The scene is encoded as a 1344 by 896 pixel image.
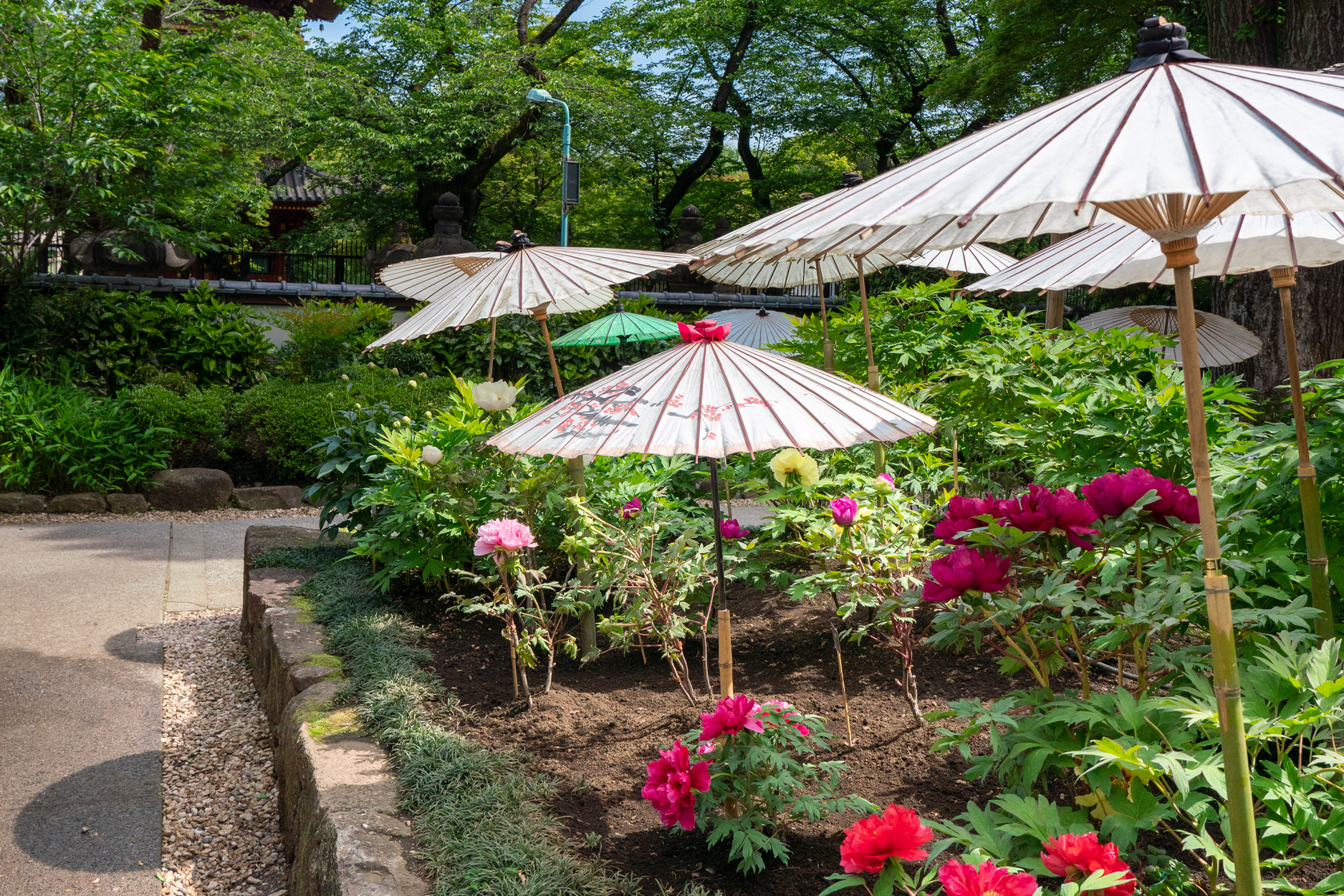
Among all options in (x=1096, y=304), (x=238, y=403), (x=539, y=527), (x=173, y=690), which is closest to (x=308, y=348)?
(x=238, y=403)

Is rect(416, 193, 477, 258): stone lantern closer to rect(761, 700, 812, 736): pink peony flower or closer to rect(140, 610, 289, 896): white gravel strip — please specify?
rect(140, 610, 289, 896): white gravel strip

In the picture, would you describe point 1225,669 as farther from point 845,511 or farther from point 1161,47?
point 845,511

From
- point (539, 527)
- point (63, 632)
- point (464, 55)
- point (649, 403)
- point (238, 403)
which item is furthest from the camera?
point (464, 55)

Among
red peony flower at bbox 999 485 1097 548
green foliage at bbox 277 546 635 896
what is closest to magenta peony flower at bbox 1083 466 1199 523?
red peony flower at bbox 999 485 1097 548

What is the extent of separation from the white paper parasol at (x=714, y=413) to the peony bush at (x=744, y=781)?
2.01ft

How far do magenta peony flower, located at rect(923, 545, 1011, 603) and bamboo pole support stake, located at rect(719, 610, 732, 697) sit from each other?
0.58 m

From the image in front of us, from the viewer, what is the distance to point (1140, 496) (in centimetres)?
187

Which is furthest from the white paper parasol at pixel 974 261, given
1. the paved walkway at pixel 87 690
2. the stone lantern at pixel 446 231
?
the stone lantern at pixel 446 231

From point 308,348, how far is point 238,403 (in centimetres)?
128

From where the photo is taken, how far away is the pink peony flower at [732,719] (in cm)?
203

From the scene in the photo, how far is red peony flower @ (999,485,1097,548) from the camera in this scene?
1.87 meters

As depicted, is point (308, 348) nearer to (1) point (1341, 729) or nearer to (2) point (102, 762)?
(2) point (102, 762)

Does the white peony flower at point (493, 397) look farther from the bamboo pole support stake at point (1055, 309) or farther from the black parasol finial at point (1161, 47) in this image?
the bamboo pole support stake at point (1055, 309)

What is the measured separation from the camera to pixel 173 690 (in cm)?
423
